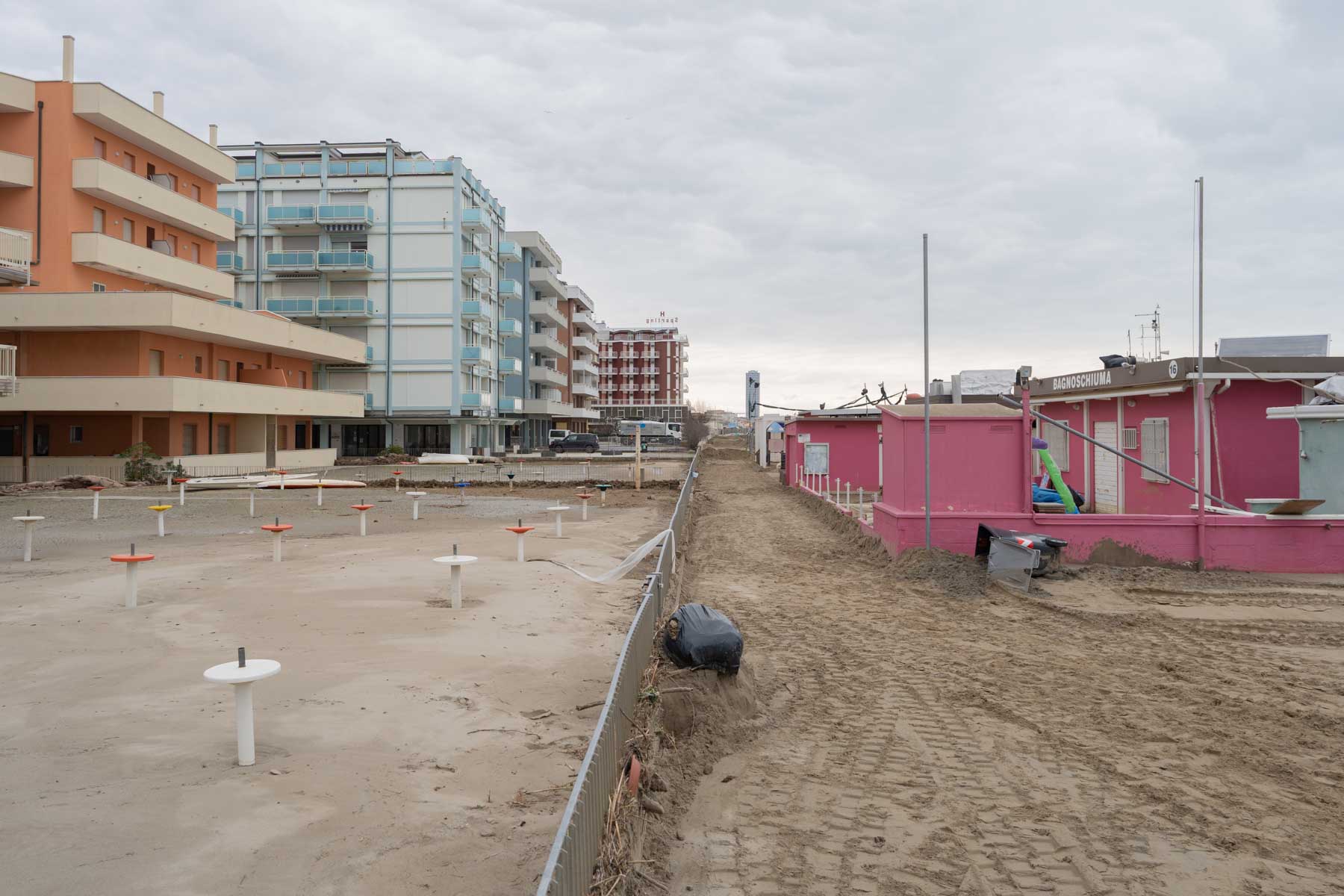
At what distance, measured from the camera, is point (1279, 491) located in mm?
17125

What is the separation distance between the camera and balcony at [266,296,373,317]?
56.9 meters

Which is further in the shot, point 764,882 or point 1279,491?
point 1279,491

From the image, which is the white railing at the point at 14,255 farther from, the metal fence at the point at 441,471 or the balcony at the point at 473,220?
the balcony at the point at 473,220

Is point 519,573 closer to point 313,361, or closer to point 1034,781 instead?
point 1034,781

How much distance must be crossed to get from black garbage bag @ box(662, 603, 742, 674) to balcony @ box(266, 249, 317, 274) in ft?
184

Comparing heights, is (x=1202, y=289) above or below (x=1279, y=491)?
above

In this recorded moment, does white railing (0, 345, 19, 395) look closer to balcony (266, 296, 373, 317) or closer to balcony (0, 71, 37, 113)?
balcony (0, 71, 37, 113)

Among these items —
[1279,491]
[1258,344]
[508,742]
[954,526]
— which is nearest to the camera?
[508,742]

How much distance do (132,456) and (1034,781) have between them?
125 ft

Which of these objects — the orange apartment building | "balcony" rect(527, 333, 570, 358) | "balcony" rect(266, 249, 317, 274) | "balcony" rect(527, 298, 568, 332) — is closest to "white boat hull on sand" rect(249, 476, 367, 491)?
the orange apartment building

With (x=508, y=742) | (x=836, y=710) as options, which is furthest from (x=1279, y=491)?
(x=508, y=742)

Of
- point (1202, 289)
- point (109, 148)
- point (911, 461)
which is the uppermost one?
point (109, 148)

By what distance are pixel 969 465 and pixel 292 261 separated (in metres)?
53.4

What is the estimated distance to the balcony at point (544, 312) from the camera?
76.3 m
